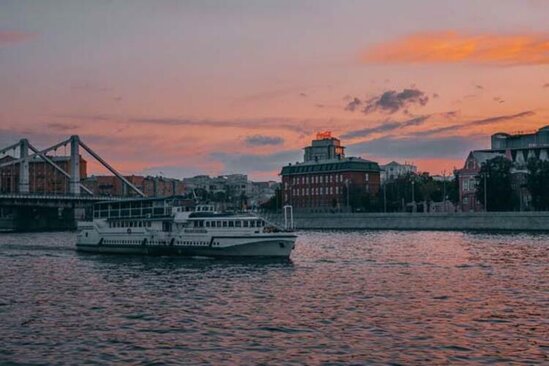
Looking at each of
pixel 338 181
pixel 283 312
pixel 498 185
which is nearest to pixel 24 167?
pixel 338 181

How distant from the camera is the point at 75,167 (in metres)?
179

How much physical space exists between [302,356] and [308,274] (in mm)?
26601

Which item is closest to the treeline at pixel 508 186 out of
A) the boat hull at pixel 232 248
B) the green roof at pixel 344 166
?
the green roof at pixel 344 166

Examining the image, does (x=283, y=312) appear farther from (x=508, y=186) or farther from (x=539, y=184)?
(x=508, y=186)

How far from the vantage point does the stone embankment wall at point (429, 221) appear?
115750 mm

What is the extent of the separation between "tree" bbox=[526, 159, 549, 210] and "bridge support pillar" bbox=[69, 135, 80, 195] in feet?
317

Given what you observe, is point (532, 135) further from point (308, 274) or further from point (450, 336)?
point (450, 336)

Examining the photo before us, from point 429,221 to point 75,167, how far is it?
87.9 metres

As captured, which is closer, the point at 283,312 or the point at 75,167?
the point at 283,312

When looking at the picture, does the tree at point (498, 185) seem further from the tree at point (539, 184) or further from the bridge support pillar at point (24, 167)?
the bridge support pillar at point (24, 167)

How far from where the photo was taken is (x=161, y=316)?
1352 inches


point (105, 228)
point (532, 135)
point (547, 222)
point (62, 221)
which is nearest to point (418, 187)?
point (532, 135)

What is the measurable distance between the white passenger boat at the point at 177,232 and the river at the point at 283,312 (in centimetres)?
350

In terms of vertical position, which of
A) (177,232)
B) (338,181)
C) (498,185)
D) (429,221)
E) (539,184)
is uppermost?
(338,181)
